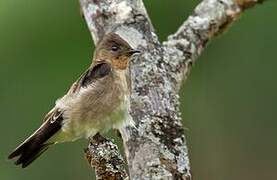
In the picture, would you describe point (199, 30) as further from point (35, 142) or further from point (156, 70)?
point (35, 142)

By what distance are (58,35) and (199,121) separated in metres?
1.98

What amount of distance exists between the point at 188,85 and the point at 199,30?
16.3 feet

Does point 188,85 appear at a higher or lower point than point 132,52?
lower

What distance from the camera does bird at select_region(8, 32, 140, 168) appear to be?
4.92 metres

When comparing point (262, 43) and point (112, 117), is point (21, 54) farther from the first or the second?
point (112, 117)

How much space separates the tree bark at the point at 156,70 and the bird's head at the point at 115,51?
4cm

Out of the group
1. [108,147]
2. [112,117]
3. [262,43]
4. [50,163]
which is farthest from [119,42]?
[262,43]

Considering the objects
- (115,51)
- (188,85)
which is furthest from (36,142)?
(188,85)

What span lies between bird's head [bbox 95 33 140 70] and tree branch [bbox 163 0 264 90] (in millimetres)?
240

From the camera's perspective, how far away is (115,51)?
5.34 meters

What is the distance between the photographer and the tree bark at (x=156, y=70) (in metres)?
4.83

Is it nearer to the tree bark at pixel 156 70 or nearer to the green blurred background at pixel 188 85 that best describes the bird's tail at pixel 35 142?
the tree bark at pixel 156 70

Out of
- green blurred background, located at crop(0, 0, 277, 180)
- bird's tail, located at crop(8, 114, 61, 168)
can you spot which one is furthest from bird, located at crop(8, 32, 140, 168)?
green blurred background, located at crop(0, 0, 277, 180)

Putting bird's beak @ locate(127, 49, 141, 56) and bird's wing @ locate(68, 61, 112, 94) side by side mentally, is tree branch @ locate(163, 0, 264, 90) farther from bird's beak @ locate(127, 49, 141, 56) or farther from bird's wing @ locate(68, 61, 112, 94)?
bird's wing @ locate(68, 61, 112, 94)
